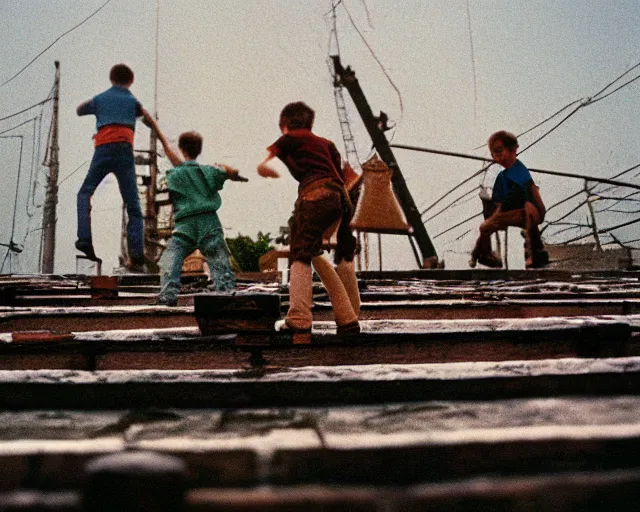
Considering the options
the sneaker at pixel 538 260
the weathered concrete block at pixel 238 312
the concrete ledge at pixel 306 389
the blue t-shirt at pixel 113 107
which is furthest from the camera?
the sneaker at pixel 538 260

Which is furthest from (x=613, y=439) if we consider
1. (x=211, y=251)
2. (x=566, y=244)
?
(x=566, y=244)

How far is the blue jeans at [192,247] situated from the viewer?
192 inches

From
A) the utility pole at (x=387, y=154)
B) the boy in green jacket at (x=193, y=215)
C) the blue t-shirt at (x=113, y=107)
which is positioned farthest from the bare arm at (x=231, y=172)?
the utility pole at (x=387, y=154)

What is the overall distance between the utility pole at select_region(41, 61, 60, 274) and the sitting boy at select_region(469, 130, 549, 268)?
1606cm

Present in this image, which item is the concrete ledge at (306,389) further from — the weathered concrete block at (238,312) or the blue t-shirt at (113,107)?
the blue t-shirt at (113,107)

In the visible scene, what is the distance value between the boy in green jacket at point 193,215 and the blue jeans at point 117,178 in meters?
2.74

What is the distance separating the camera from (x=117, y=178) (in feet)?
24.5

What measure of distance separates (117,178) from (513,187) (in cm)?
531

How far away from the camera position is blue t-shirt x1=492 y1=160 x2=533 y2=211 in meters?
7.71

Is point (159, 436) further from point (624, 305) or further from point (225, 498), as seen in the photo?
point (624, 305)

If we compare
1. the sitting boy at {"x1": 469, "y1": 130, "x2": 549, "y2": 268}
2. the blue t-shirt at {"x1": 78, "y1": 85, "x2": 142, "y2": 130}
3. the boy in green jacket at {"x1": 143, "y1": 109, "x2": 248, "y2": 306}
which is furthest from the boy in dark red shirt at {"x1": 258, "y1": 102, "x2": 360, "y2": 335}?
the sitting boy at {"x1": 469, "y1": 130, "x2": 549, "y2": 268}

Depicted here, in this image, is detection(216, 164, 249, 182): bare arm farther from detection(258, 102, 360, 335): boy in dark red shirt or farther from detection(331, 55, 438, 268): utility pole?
detection(331, 55, 438, 268): utility pole

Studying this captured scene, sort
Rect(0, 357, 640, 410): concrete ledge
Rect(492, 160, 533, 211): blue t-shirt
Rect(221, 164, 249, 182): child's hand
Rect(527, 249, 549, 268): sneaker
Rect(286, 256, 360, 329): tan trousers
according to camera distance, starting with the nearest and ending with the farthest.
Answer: Rect(0, 357, 640, 410): concrete ledge, Rect(286, 256, 360, 329): tan trousers, Rect(221, 164, 249, 182): child's hand, Rect(492, 160, 533, 211): blue t-shirt, Rect(527, 249, 549, 268): sneaker

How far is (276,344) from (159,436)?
1.30 meters
